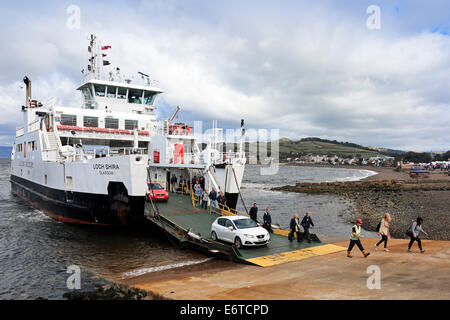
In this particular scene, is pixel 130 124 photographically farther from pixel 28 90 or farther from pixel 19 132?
pixel 19 132

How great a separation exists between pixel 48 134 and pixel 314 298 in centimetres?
2169

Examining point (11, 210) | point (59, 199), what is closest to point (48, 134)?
point (59, 199)

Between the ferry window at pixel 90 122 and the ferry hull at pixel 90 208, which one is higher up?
the ferry window at pixel 90 122

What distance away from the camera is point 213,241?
1317 centimetres

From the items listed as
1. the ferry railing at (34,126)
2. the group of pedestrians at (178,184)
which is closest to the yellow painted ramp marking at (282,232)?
the group of pedestrians at (178,184)

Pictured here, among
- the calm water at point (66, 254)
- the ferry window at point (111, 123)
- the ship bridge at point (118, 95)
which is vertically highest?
the ship bridge at point (118, 95)

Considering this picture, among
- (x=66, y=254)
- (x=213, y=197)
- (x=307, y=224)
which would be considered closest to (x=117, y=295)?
(x=66, y=254)

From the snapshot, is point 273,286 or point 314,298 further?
point 273,286

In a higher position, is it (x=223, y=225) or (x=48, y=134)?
(x=48, y=134)

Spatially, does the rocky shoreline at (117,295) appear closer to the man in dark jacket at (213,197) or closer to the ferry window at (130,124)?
the man in dark jacket at (213,197)

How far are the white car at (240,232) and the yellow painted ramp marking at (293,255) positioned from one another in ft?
3.10

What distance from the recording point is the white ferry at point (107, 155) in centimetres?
1638

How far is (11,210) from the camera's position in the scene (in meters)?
27.5
